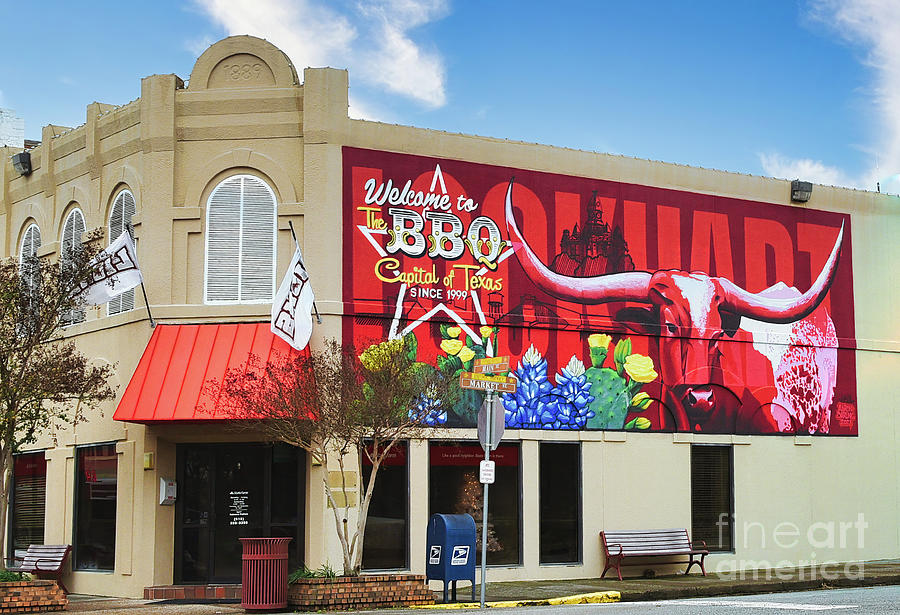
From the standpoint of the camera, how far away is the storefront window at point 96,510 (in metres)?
21.2

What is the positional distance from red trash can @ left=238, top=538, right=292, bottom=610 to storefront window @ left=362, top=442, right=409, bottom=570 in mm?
3645

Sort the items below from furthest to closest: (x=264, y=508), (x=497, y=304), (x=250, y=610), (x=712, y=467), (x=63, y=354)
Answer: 1. (x=712, y=467)
2. (x=497, y=304)
3. (x=264, y=508)
4. (x=63, y=354)
5. (x=250, y=610)

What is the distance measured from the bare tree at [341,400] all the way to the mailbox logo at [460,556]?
4.43 feet

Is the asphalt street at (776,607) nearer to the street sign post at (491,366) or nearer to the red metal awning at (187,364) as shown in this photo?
the street sign post at (491,366)

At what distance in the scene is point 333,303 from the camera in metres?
20.4

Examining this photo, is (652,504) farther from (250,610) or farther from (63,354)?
(63,354)

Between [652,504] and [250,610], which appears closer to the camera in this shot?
[250,610]

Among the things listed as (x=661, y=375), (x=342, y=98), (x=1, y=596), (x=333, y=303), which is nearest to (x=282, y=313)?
(x=333, y=303)

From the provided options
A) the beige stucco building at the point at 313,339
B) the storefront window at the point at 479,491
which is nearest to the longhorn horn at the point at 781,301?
the beige stucco building at the point at 313,339

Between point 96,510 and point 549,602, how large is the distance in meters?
8.44

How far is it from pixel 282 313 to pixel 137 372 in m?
2.88

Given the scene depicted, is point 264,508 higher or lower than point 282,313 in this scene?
lower

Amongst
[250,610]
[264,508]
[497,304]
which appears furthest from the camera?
[497,304]

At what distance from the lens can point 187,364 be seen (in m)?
19.9
